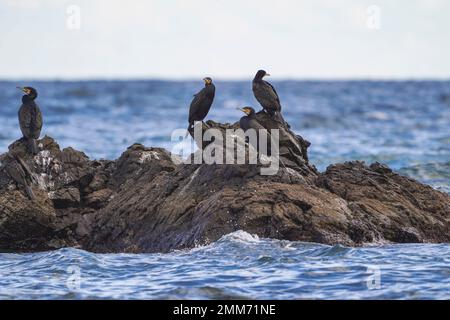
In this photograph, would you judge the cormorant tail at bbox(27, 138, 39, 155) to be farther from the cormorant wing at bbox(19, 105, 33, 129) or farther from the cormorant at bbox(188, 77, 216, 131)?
the cormorant at bbox(188, 77, 216, 131)

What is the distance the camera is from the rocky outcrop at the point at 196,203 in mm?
11906

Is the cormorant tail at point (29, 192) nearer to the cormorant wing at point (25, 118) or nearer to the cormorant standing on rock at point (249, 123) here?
the cormorant wing at point (25, 118)

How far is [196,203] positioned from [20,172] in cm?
275

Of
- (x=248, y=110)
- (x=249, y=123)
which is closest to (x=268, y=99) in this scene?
(x=248, y=110)

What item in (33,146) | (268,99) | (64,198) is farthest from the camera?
(33,146)

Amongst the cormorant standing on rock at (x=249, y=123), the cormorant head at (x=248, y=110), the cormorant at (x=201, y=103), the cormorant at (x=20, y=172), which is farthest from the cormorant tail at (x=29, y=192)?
the cormorant head at (x=248, y=110)

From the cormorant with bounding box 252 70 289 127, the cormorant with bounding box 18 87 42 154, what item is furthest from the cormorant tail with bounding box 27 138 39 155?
the cormorant with bounding box 252 70 289 127

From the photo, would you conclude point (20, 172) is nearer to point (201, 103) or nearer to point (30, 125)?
point (30, 125)

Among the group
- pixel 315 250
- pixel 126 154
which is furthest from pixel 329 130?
pixel 315 250

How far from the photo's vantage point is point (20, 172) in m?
13.6

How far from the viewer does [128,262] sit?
1176 cm

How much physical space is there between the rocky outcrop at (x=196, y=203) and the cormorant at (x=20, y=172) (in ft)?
0.06

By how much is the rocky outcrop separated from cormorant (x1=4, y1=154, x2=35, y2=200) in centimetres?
2

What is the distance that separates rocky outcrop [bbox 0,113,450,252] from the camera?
39.1 ft
